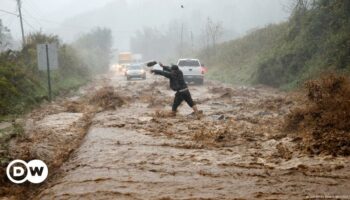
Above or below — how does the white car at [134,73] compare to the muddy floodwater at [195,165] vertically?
above

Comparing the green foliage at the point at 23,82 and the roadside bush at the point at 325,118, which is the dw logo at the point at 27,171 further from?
the green foliage at the point at 23,82

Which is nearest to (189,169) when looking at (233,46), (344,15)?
(344,15)

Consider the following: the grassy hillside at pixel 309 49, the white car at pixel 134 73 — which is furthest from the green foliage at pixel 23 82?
the grassy hillside at pixel 309 49

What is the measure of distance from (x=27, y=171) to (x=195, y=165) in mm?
→ 2861

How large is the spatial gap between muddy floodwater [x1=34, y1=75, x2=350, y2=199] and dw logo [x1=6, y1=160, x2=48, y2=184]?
11.8 inches

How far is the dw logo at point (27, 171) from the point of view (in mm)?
7369

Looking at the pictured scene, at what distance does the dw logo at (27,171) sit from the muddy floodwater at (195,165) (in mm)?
300

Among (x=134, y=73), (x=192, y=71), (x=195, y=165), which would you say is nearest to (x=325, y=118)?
(x=195, y=165)

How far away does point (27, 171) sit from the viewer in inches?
300

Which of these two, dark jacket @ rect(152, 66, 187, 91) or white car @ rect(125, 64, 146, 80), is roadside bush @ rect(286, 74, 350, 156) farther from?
white car @ rect(125, 64, 146, 80)

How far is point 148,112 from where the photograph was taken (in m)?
15.3

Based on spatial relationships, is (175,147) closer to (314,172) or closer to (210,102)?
(314,172)

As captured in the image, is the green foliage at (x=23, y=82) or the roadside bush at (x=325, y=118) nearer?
the roadside bush at (x=325, y=118)

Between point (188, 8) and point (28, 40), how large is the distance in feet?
520
